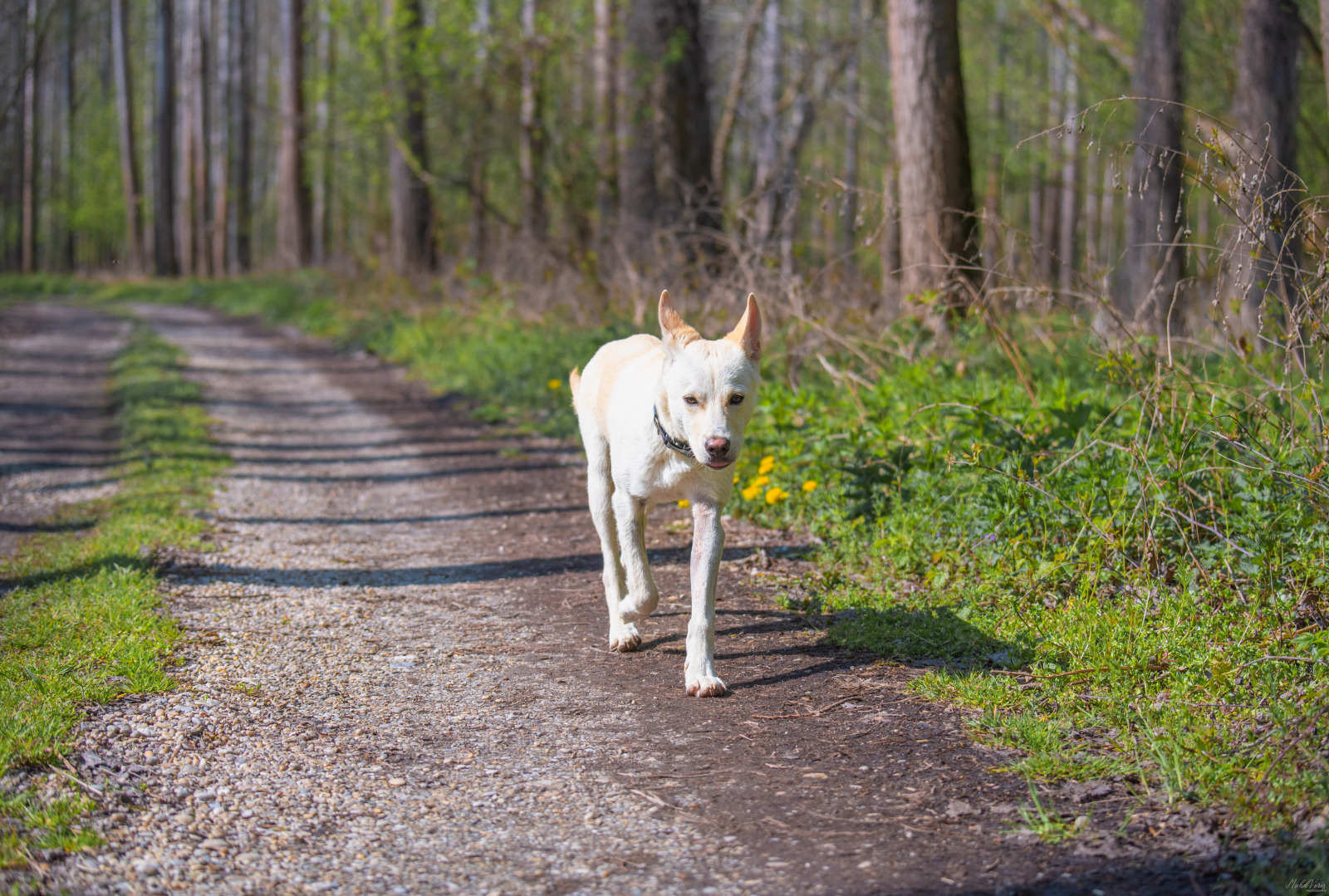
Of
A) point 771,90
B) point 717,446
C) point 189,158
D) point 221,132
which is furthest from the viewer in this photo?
point 221,132

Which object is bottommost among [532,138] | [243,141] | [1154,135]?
[1154,135]

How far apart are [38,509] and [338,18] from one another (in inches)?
482

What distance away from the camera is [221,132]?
130 feet

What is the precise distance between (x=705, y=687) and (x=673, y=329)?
1481 mm

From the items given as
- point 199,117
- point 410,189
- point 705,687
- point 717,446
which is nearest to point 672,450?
point 717,446

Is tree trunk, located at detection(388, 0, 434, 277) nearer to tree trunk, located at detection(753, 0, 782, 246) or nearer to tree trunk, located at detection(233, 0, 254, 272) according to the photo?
tree trunk, located at detection(753, 0, 782, 246)

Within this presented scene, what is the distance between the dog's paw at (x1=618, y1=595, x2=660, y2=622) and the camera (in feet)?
14.8

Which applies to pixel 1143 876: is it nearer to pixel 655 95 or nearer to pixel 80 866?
pixel 80 866

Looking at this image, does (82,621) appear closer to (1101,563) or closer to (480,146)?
(1101,563)

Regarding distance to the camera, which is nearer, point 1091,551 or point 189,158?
point 1091,551

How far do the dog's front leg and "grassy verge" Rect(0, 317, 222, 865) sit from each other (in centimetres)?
212

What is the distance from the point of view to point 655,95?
14.0 meters

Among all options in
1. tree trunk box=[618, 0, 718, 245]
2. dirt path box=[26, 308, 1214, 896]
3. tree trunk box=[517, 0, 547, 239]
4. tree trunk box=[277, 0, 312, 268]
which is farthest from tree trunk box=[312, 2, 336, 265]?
dirt path box=[26, 308, 1214, 896]

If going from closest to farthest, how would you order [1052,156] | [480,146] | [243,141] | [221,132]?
[480,146] < [1052,156] < [243,141] < [221,132]
